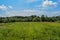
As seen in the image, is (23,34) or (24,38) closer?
(24,38)

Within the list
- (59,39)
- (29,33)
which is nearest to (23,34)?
(29,33)

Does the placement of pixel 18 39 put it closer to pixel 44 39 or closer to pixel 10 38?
pixel 10 38

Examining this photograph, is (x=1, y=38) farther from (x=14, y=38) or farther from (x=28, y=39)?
(x=28, y=39)

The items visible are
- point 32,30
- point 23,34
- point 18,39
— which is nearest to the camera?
point 18,39

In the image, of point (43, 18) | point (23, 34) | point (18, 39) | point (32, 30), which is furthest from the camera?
point (43, 18)

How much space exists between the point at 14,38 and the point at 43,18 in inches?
1802

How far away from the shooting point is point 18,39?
11.4 m

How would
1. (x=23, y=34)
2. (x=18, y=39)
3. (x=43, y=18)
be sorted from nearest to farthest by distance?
1. (x=18, y=39)
2. (x=23, y=34)
3. (x=43, y=18)

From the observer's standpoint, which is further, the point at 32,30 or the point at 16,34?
the point at 32,30

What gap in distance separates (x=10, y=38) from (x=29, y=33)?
2106 mm

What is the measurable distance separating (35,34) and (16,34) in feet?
4.97

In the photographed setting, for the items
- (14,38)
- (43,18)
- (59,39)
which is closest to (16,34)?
(14,38)

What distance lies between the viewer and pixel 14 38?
11695 millimetres

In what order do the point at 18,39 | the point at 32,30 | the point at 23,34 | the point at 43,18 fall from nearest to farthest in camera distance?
1. the point at 18,39
2. the point at 23,34
3. the point at 32,30
4. the point at 43,18
